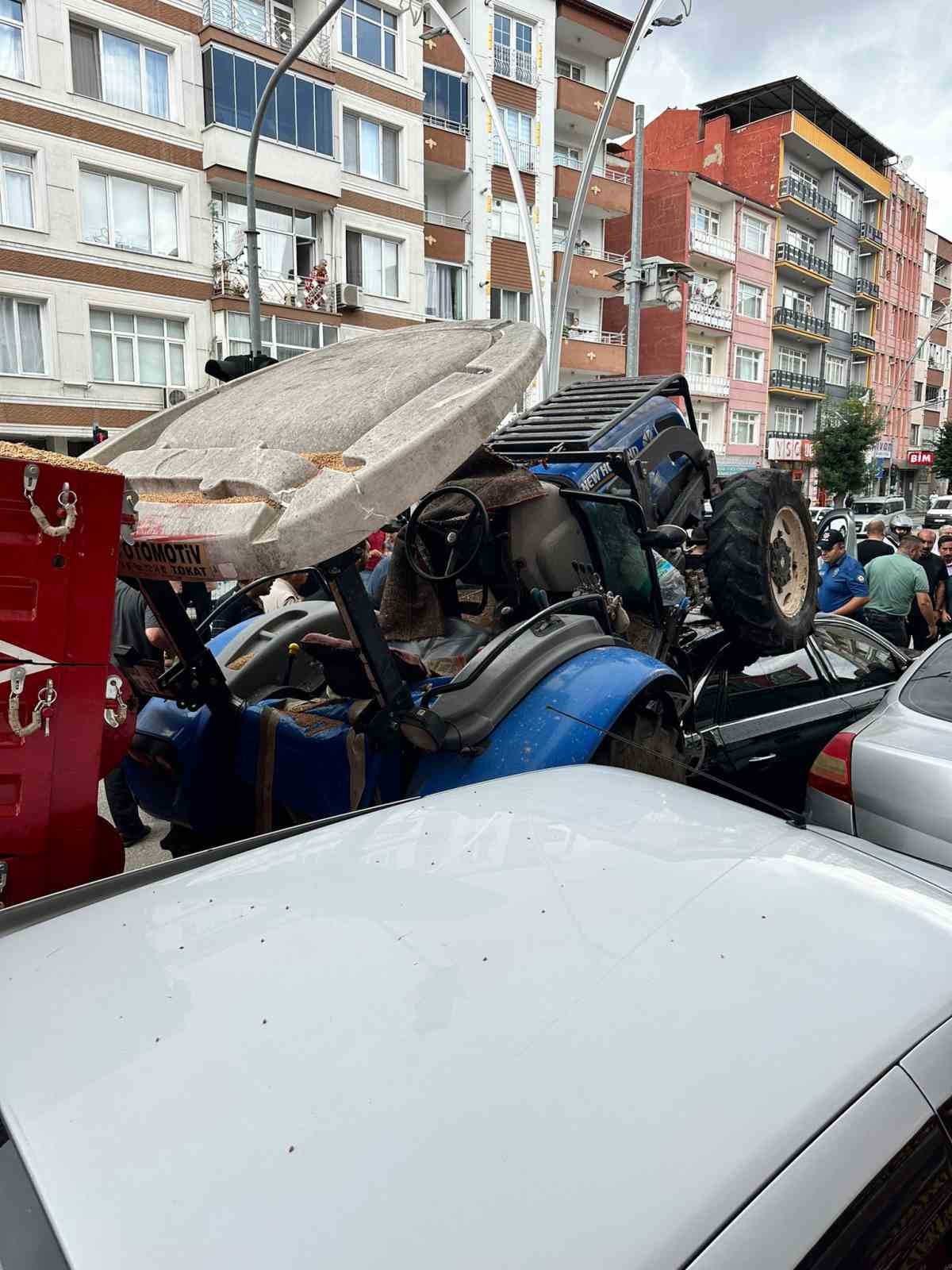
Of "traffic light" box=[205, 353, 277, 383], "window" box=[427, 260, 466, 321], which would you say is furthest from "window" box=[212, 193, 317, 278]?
"traffic light" box=[205, 353, 277, 383]

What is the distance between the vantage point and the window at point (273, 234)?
22.6 m

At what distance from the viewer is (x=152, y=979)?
5.00 ft

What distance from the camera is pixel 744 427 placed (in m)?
44.4

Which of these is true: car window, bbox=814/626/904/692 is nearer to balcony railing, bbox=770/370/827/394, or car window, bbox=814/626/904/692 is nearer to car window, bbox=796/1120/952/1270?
car window, bbox=796/1120/952/1270

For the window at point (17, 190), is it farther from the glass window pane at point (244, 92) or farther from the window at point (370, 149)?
the window at point (370, 149)

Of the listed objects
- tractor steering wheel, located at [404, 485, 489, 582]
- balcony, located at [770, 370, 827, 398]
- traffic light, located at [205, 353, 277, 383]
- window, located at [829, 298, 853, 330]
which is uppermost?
window, located at [829, 298, 853, 330]

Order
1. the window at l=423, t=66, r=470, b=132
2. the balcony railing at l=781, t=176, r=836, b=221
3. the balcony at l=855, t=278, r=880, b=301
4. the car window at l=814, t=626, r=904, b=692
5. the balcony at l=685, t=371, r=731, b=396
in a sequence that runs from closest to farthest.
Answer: the car window at l=814, t=626, r=904, b=692 < the window at l=423, t=66, r=470, b=132 < the balcony at l=685, t=371, r=731, b=396 < the balcony railing at l=781, t=176, r=836, b=221 < the balcony at l=855, t=278, r=880, b=301

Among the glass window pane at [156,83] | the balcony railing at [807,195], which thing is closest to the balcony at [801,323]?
the balcony railing at [807,195]

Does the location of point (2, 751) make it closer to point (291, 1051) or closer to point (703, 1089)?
point (291, 1051)

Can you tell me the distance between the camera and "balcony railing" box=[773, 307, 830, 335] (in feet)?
148

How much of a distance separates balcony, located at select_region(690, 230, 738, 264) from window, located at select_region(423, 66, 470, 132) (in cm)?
1398

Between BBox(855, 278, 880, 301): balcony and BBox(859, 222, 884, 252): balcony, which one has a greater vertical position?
BBox(859, 222, 884, 252): balcony

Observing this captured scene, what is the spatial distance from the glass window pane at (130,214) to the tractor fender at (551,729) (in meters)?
21.6

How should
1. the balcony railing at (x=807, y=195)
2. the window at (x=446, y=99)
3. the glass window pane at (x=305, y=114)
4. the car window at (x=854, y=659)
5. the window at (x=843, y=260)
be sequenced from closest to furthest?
the car window at (x=854, y=659), the glass window pane at (x=305, y=114), the window at (x=446, y=99), the balcony railing at (x=807, y=195), the window at (x=843, y=260)
